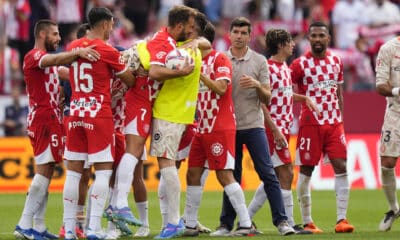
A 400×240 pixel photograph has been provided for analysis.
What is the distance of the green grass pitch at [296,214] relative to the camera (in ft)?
46.1

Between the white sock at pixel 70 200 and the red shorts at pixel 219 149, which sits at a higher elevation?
the red shorts at pixel 219 149

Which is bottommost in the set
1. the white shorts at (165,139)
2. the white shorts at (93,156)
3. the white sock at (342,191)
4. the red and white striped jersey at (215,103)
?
the white sock at (342,191)

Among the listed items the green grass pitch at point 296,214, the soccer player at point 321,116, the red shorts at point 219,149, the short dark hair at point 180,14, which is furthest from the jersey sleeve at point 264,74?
the green grass pitch at point 296,214

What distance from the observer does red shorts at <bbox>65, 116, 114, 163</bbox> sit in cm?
1268

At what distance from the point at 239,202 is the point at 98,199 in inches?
68.7

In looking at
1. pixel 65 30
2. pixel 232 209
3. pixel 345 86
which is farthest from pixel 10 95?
pixel 232 209

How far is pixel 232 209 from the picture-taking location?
14.2 meters

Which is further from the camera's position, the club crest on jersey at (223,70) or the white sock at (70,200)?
the club crest on jersey at (223,70)

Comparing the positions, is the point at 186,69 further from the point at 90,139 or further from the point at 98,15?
the point at 90,139

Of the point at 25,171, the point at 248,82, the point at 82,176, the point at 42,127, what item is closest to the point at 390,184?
the point at 248,82

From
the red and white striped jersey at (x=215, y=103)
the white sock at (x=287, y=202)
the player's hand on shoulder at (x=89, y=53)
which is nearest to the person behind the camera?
the player's hand on shoulder at (x=89, y=53)

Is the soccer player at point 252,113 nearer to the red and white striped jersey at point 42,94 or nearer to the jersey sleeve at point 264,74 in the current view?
the jersey sleeve at point 264,74

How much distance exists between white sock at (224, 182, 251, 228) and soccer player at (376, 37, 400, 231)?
88.0 inches

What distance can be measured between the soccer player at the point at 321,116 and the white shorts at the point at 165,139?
2.58m
